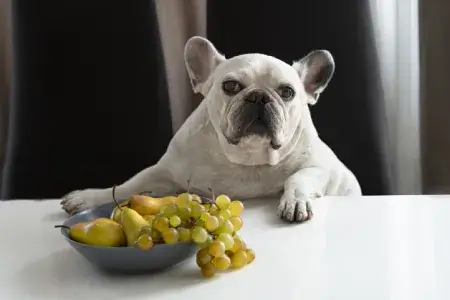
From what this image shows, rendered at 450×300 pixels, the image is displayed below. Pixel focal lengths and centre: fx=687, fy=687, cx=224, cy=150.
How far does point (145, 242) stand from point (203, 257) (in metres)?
0.09

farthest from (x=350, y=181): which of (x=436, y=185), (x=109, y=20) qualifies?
(x=109, y=20)

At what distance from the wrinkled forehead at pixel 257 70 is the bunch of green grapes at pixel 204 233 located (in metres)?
0.42

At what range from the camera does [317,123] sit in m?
1.88

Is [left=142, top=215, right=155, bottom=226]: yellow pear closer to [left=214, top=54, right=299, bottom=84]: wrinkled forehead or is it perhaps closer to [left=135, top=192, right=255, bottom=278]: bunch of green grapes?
[left=135, top=192, right=255, bottom=278]: bunch of green grapes

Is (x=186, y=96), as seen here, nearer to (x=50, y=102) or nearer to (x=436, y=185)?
(x=50, y=102)

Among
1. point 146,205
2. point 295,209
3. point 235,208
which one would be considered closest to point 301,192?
point 295,209

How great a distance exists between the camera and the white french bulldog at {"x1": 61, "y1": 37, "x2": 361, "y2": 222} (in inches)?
52.0

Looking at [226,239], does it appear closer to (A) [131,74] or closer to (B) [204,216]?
(B) [204,216]

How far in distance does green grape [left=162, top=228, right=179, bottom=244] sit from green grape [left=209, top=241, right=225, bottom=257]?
0.05m

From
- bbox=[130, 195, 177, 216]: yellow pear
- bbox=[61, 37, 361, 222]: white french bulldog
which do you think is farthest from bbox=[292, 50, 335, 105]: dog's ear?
bbox=[130, 195, 177, 216]: yellow pear

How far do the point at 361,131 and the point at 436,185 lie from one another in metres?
0.27

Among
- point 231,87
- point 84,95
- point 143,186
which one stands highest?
point 231,87

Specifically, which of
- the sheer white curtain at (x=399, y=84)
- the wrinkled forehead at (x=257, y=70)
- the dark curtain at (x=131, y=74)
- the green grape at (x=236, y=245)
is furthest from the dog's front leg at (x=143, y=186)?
the sheer white curtain at (x=399, y=84)

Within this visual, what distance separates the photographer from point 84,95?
1862 mm
